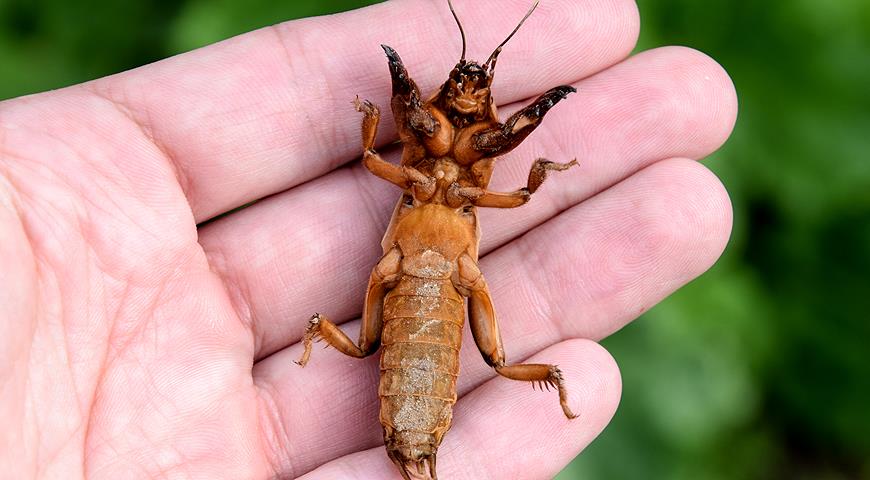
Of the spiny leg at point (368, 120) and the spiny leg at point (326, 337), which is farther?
the spiny leg at point (368, 120)

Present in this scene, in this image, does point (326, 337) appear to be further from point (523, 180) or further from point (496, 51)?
point (496, 51)

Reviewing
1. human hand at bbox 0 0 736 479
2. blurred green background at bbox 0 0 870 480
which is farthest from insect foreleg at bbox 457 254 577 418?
blurred green background at bbox 0 0 870 480

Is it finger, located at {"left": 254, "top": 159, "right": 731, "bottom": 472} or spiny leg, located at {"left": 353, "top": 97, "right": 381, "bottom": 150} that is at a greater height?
spiny leg, located at {"left": 353, "top": 97, "right": 381, "bottom": 150}

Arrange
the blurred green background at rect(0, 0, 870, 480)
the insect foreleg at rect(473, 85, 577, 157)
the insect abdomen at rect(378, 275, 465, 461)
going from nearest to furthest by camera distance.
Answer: the insect abdomen at rect(378, 275, 465, 461), the insect foreleg at rect(473, 85, 577, 157), the blurred green background at rect(0, 0, 870, 480)

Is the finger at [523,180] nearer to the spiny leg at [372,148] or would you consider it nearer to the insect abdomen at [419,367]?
the spiny leg at [372,148]

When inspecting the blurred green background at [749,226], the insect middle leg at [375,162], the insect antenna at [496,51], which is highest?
the insect antenna at [496,51]

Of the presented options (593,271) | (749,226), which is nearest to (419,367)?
(593,271)

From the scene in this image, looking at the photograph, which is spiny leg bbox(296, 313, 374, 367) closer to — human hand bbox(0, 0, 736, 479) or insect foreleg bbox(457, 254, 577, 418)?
human hand bbox(0, 0, 736, 479)

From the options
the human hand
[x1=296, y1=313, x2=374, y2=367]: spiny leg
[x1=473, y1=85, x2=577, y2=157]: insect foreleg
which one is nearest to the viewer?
the human hand

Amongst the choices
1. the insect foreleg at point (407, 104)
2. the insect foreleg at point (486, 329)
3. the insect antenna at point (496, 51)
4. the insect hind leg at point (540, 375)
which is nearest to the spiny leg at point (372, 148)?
the insect foreleg at point (407, 104)
